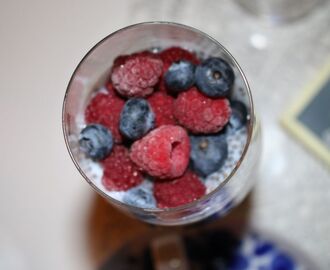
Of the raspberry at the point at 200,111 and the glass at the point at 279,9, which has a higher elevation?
the glass at the point at 279,9

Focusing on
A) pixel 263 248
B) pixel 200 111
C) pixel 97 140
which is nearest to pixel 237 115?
pixel 200 111

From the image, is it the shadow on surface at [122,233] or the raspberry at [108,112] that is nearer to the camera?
the raspberry at [108,112]

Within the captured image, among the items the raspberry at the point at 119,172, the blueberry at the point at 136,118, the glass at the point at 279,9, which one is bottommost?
the raspberry at the point at 119,172

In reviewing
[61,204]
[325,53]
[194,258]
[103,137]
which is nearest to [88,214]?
[61,204]

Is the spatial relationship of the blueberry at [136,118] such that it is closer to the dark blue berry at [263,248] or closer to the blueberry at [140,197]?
the blueberry at [140,197]

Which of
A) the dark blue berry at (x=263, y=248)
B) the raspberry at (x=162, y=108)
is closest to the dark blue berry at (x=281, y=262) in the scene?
the dark blue berry at (x=263, y=248)

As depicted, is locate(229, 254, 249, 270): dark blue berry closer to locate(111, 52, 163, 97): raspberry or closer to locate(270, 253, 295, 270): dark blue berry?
locate(270, 253, 295, 270): dark blue berry
